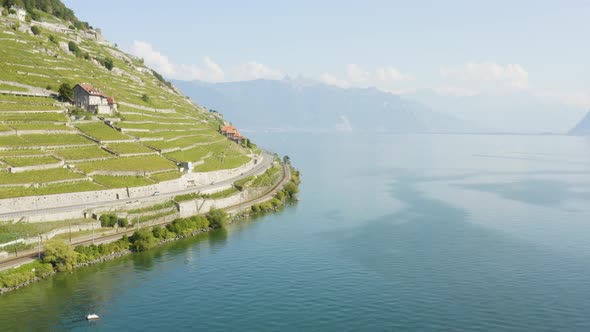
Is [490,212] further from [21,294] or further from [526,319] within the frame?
[21,294]

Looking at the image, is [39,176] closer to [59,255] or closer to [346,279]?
[59,255]

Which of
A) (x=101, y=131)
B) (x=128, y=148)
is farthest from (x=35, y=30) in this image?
(x=128, y=148)

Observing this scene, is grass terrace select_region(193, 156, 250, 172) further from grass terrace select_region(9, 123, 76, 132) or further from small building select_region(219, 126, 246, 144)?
small building select_region(219, 126, 246, 144)

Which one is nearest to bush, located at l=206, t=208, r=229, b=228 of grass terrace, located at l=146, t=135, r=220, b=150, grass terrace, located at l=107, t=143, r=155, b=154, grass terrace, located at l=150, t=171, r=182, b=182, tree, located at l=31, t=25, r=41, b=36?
grass terrace, located at l=150, t=171, r=182, b=182

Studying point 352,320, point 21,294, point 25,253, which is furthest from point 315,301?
point 25,253

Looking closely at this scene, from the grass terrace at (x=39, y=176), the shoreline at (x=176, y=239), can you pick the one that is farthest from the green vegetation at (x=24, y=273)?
the grass terrace at (x=39, y=176)

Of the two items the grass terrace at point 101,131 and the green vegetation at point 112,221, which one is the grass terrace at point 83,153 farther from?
the green vegetation at point 112,221
